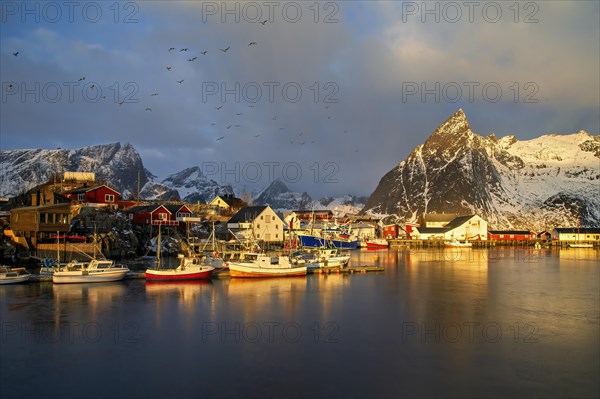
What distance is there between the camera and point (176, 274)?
3897cm

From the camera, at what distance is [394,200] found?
172125 mm

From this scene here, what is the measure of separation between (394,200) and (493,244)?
6657cm

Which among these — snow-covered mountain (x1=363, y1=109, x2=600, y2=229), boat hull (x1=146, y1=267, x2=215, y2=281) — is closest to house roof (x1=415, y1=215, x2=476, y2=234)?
snow-covered mountain (x1=363, y1=109, x2=600, y2=229)

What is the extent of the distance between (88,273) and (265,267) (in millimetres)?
13986

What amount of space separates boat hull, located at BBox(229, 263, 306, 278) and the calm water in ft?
15.1

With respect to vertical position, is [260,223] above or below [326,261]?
above

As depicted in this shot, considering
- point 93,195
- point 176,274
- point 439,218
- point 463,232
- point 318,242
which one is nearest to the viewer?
point 176,274

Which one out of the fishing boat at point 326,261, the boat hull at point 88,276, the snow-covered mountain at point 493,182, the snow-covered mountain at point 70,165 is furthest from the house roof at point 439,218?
the boat hull at point 88,276

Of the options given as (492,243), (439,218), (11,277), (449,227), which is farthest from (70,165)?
(11,277)

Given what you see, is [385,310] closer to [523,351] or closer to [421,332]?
[421,332]

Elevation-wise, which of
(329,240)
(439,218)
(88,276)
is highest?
(439,218)

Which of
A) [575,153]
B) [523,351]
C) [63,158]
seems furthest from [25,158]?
[575,153]

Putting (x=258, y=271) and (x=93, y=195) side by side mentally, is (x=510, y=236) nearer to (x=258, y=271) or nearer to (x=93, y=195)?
(x=258, y=271)

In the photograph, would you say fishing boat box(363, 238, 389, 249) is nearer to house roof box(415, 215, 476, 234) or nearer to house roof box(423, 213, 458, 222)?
house roof box(415, 215, 476, 234)
